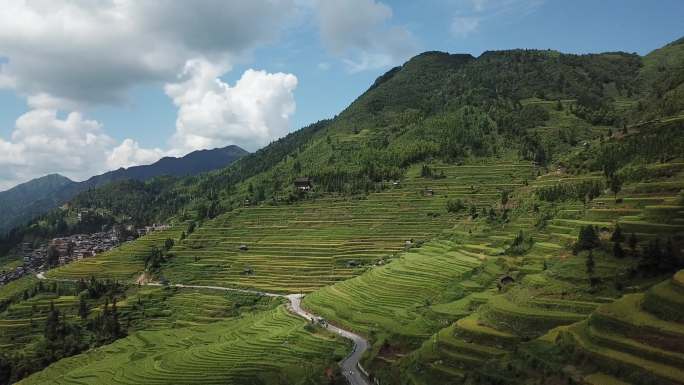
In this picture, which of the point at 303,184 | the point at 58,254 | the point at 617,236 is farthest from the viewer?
the point at 58,254

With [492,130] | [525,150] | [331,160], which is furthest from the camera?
[331,160]

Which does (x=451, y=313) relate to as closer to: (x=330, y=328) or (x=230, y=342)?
(x=330, y=328)

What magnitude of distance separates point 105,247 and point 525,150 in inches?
5841

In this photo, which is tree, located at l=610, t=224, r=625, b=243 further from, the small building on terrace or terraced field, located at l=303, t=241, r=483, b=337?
the small building on terrace

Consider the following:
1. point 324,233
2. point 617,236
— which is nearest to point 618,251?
point 617,236

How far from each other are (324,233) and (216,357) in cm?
5937

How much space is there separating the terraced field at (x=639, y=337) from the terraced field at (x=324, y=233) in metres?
57.7

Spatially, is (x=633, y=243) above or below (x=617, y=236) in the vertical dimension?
below

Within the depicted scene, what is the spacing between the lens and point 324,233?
373 feet

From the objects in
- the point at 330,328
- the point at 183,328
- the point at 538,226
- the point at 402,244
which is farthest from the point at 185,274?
the point at 538,226

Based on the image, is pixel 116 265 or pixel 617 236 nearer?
pixel 617 236

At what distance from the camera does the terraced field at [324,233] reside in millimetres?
95250

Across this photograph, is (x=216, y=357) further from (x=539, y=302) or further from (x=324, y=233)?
(x=324, y=233)

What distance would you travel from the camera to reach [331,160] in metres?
172
